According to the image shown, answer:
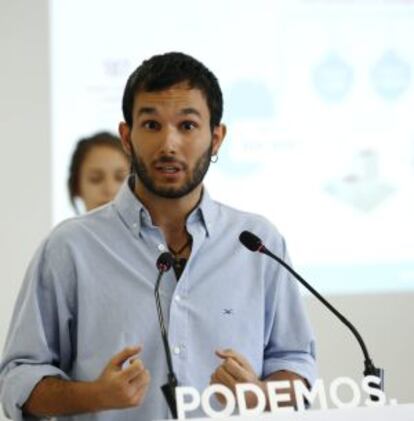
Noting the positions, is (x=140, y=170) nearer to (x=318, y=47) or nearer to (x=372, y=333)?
(x=318, y=47)

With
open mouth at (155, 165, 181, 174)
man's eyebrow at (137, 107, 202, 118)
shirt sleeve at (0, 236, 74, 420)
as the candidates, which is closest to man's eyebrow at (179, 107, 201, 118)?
man's eyebrow at (137, 107, 202, 118)

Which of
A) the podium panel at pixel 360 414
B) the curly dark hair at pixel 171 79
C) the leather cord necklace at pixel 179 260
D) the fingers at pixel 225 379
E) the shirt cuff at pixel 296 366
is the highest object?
the curly dark hair at pixel 171 79

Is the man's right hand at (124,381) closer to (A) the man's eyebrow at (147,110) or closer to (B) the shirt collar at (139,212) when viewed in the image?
(B) the shirt collar at (139,212)

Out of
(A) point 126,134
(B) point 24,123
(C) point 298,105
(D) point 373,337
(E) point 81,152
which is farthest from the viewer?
(D) point 373,337

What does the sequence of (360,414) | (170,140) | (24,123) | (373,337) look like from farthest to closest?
(373,337) → (24,123) → (170,140) → (360,414)

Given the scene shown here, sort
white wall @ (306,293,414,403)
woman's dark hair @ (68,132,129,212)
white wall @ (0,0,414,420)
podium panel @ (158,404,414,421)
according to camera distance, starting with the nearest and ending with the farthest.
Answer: podium panel @ (158,404,414,421) → woman's dark hair @ (68,132,129,212) → white wall @ (0,0,414,420) → white wall @ (306,293,414,403)

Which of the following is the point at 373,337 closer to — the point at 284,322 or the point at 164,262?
the point at 284,322

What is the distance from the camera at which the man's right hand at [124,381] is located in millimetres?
1493

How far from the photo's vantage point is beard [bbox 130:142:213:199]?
1771 mm

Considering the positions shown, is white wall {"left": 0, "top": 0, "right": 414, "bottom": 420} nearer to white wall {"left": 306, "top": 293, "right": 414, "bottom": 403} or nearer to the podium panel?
white wall {"left": 306, "top": 293, "right": 414, "bottom": 403}

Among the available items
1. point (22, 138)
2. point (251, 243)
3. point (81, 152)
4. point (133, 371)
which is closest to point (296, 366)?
point (251, 243)

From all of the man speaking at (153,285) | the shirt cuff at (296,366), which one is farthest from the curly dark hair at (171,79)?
the shirt cuff at (296,366)

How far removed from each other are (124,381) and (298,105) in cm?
231

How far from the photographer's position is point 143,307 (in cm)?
175
